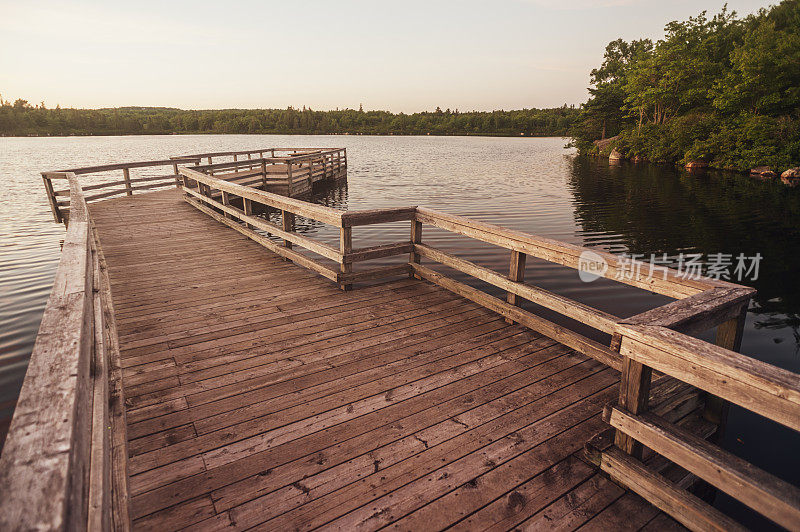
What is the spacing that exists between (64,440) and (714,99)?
157 ft

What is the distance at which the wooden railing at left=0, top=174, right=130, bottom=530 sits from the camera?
3.07 feet

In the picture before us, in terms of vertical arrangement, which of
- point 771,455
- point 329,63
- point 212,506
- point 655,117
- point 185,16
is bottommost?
point 771,455

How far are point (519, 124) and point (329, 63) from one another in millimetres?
106826

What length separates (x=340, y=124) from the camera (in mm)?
157500

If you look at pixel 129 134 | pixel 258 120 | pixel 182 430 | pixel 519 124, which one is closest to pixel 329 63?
pixel 182 430

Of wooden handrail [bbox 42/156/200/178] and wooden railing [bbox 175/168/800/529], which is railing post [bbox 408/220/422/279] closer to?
wooden railing [bbox 175/168/800/529]

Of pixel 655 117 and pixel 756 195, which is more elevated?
pixel 655 117

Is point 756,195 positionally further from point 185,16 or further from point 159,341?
point 185,16

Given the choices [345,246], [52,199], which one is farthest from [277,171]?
[345,246]

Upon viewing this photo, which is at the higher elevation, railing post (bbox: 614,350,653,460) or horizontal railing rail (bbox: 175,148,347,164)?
horizontal railing rail (bbox: 175,148,347,164)

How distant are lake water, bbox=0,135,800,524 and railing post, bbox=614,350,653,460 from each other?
3128 mm

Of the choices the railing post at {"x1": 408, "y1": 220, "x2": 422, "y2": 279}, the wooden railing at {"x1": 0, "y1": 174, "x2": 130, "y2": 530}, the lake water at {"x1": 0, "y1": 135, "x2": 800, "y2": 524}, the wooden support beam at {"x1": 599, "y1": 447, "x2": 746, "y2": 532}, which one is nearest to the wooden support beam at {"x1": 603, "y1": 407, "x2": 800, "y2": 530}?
the wooden support beam at {"x1": 599, "y1": 447, "x2": 746, "y2": 532}

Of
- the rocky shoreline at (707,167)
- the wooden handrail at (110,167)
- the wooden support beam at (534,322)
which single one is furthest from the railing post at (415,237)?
the rocky shoreline at (707,167)

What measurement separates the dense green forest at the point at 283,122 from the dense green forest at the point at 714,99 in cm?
7915
